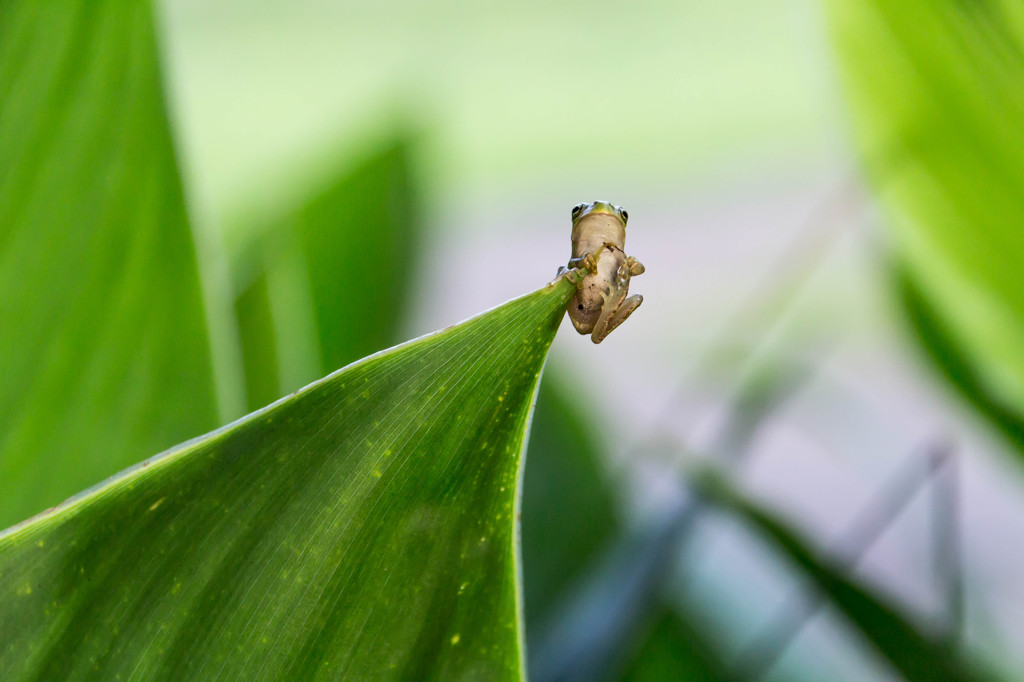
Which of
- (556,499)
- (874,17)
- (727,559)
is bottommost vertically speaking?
(727,559)

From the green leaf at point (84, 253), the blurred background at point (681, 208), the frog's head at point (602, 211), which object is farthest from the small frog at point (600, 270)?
the blurred background at point (681, 208)

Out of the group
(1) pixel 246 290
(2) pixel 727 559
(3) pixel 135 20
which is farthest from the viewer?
(2) pixel 727 559

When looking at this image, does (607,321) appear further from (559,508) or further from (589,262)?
(559,508)

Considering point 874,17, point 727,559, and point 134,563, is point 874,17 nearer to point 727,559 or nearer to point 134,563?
point 134,563

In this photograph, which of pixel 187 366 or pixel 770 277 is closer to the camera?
pixel 187 366

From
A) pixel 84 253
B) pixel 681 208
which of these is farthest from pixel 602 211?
pixel 681 208

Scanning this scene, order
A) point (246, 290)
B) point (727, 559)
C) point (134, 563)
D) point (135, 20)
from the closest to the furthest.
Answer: point (134, 563) < point (135, 20) < point (246, 290) < point (727, 559)

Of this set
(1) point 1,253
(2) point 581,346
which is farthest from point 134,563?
(2) point 581,346

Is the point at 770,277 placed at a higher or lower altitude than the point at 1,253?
lower
